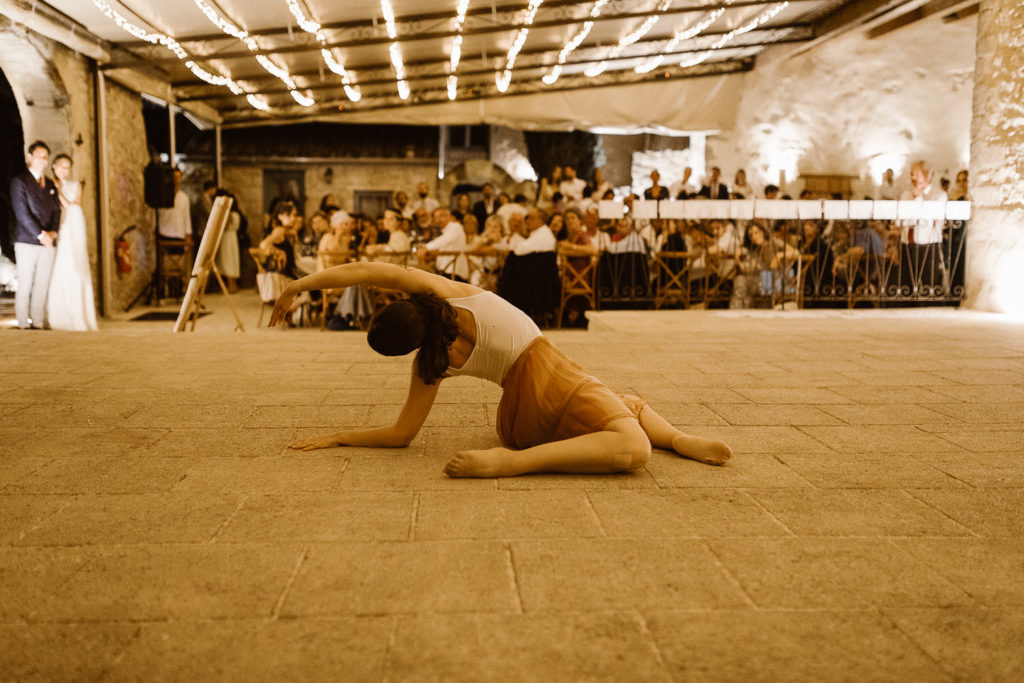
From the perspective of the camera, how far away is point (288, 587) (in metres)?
1.85

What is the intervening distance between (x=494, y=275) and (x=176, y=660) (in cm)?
771

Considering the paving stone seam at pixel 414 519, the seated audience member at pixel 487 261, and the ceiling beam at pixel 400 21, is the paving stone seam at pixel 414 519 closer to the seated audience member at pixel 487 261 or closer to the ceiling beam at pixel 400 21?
the seated audience member at pixel 487 261

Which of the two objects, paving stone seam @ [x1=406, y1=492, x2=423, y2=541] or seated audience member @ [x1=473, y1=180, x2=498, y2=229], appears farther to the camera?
seated audience member @ [x1=473, y1=180, x2=498, y2=229]

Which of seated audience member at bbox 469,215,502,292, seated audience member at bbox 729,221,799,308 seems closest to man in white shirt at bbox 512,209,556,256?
seated audience member at bbox 469,215,502,292

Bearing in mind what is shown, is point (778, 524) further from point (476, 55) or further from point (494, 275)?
point (476, 55)

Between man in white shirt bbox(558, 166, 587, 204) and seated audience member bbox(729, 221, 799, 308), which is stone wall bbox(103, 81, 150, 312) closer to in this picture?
man in white shirt bbox(558, 166, 587, 204)

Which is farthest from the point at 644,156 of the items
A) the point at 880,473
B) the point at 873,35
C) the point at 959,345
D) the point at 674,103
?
the point at 880,473

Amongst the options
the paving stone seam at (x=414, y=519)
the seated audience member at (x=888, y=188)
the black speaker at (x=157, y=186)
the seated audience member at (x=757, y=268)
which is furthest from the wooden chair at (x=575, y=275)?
the paving stone seam at (x=414, y=519)

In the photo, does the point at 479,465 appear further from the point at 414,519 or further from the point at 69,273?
the point at 69,273

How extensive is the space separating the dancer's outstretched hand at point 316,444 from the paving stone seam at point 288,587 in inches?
40.0

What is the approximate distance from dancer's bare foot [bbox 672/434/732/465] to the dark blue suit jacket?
A: 647 cm

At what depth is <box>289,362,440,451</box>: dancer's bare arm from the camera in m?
3.02

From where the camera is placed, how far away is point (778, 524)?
7.55 feet

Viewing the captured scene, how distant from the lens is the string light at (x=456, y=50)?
913cm
